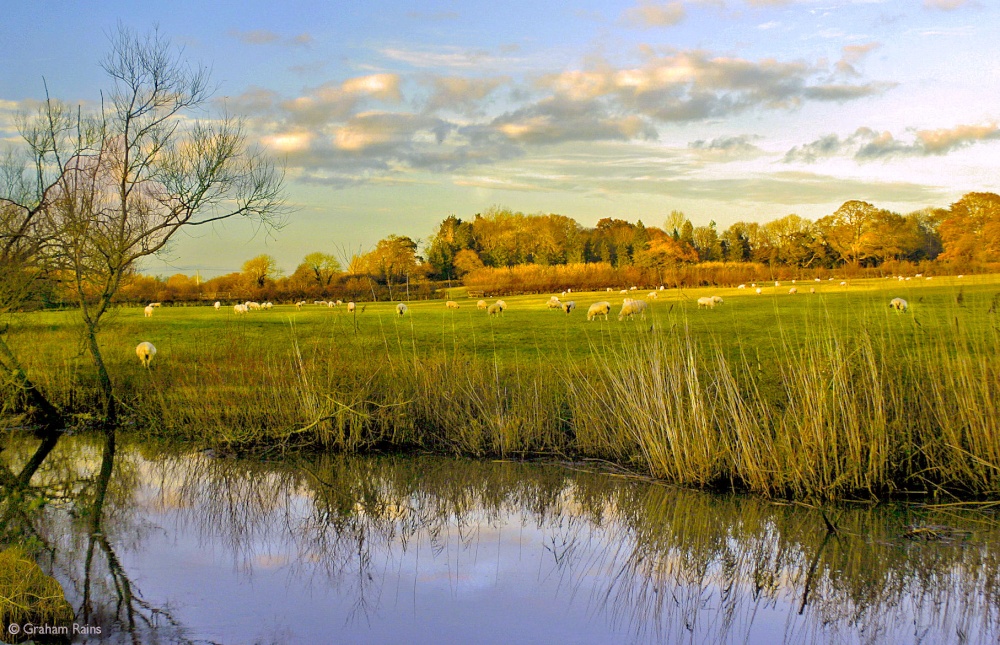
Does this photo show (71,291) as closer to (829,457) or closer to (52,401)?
(52,401)

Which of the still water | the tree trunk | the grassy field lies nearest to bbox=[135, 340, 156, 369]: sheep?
the grassy field

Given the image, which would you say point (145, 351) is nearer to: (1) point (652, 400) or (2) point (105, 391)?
(2) point (105, 391)

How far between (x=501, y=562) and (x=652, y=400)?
293 cm

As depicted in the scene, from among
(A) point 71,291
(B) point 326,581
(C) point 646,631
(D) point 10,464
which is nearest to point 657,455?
(C) point 646,631

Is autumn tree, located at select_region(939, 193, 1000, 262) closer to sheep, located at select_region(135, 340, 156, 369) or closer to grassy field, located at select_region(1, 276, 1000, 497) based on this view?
grassy field, located at select_region(1, 276, 1000, 497)

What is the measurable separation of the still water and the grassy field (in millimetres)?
551

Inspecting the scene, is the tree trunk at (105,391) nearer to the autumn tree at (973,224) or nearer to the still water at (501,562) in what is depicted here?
the still water at (501,562)

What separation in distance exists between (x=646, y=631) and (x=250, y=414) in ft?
24.9

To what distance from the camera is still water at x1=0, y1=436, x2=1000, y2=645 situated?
555cm

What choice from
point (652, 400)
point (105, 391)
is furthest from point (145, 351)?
point (652, 400)

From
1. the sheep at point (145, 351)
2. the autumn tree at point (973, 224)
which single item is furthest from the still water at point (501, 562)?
the autumn tree at point (973, 224)

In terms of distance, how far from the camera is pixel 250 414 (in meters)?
11.3

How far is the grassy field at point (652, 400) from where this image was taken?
8.02 m

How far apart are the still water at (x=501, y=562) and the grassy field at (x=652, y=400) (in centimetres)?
55
